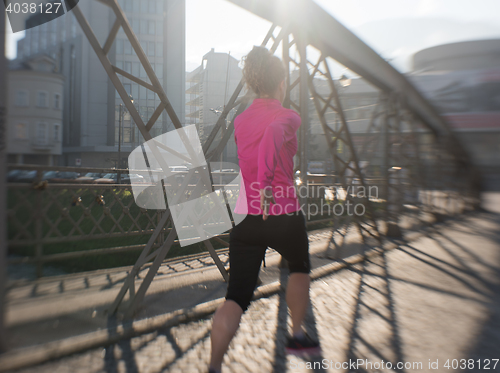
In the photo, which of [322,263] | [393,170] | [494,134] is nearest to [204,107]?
[393,170]

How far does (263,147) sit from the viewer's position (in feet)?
6.46

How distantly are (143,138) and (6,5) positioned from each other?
1.27 m

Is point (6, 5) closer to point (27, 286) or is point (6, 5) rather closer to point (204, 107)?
point (27, 286)

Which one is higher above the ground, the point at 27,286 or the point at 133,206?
the point at 133,206

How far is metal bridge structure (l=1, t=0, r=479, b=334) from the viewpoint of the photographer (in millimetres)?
3027

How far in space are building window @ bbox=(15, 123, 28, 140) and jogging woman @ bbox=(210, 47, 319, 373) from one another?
166 cm

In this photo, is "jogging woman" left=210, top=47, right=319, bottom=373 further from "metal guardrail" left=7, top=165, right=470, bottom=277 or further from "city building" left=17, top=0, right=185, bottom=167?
"city building" left=17, top=0, right=185, bottom=167

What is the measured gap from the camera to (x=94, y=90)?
1565 inches

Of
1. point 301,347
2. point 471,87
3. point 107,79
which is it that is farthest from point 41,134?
point 107,79

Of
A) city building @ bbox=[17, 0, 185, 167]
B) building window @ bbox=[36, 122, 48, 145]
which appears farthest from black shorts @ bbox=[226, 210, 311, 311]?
city building @ bbox=[17, 0, 185, 167]

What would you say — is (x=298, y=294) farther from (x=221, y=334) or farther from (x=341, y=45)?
(x=341, y=45)

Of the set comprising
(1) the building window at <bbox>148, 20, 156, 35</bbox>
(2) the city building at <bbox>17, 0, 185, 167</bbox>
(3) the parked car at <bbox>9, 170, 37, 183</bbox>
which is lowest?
(3) the parked car at <bbox>9, 170, 37, 183</bbox>

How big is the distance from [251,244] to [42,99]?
2061 mm

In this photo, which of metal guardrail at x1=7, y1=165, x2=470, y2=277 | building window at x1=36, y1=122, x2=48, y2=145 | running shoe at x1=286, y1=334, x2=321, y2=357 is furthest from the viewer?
metal guardrail at x1=7, y1=165, x2=470, y2=277
